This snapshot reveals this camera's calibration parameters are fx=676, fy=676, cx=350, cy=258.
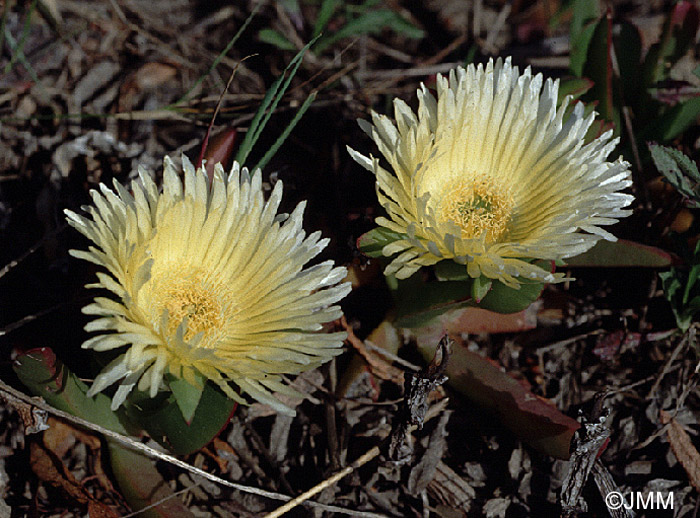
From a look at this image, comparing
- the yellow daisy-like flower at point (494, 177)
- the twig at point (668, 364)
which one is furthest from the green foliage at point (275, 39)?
the twig at point (668, 364)

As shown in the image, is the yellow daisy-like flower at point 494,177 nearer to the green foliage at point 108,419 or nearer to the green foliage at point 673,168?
the green foliage at point 673,168

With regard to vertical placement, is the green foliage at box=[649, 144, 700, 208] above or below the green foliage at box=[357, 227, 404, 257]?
above

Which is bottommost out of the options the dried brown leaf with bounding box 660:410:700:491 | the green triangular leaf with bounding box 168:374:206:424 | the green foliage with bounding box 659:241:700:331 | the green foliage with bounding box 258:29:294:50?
the green triangular leaf with bounding box 168:374:206:424

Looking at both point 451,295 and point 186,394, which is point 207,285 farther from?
point 451,295

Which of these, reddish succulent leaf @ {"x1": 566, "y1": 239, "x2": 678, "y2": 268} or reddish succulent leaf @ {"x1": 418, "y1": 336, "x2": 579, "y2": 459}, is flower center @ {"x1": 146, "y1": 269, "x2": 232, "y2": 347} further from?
reddish succulent leaf @ {"x1": 566, "y1": 239, "x2": 678, "y2": 268}

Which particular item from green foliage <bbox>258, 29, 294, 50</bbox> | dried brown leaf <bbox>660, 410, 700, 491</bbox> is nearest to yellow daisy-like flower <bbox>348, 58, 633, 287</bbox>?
dried brown leaf <bbox>660, 410, 700, 491</bbox>
